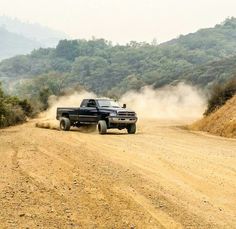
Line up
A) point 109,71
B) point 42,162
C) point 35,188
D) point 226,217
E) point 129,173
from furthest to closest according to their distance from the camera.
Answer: point 109,71
point 42,162
point 129,173
point 35,188
point 226,217

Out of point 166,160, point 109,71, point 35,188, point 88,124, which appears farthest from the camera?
point 109,71

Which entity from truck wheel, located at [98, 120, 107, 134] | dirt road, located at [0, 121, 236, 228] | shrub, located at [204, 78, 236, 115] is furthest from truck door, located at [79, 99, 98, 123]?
shrub, located at [204, 78, 236, 115]

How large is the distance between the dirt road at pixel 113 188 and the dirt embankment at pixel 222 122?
411 inches

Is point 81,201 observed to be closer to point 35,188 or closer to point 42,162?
point 35,188

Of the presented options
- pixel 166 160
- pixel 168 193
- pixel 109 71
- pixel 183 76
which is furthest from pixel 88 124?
pixel 109 71

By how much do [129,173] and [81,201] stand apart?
2910 mm

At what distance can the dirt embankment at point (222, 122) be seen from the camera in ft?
86.8

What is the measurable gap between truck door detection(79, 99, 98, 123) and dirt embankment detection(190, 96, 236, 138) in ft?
22.0

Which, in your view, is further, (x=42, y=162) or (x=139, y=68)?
(x=139, y=68)

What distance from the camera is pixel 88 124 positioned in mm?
Answer: 25359

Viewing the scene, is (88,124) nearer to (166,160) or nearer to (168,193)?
(166,160)

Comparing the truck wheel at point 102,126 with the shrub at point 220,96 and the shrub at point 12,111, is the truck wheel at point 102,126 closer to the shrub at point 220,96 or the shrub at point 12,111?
the shrub at point 220,96

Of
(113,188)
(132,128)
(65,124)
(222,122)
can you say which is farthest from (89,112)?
(113,188)

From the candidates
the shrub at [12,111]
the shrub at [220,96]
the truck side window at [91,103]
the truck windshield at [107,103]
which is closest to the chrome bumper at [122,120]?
the truck windshield at [107,103]
